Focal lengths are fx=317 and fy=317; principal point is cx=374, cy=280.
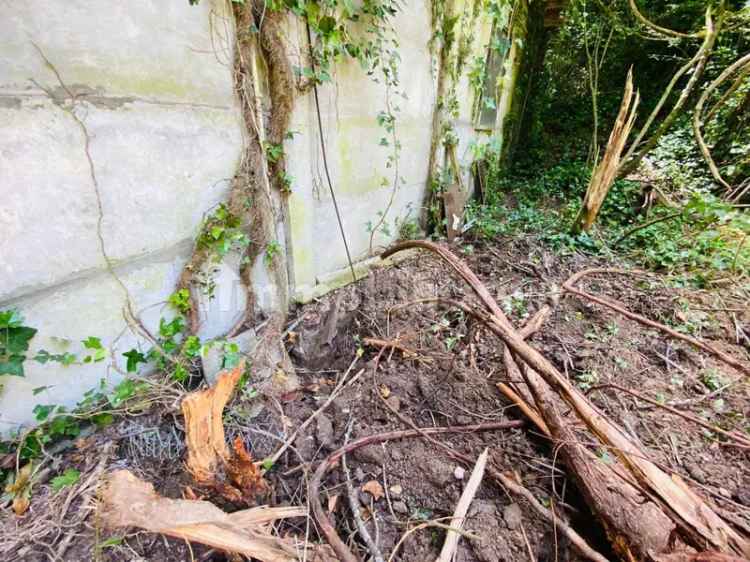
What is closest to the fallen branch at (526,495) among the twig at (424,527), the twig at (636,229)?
the twig at (424,527)

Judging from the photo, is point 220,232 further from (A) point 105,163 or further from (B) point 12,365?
(B) point 12,365

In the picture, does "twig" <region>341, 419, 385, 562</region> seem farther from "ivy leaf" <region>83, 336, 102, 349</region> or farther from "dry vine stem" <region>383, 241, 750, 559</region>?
"ivy leaf" <region>83, 336, 102, 349</region>

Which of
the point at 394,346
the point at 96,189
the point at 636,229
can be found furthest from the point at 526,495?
the point at 636,229

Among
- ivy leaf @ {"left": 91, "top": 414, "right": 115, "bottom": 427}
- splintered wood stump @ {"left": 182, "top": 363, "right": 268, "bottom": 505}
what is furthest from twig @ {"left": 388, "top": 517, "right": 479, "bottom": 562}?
ivy leaf @ {"left": 91, "top": 414, "right": 115, "bottom": 427}

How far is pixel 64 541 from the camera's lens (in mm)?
1217

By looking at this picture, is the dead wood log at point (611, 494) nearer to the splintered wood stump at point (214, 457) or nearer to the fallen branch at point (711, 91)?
the splintered wood stump at point (214, 457)

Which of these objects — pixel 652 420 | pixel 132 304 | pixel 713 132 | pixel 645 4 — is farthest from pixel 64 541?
pixel 645 4

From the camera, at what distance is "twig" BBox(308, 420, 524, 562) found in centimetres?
119

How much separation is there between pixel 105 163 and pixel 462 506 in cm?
218

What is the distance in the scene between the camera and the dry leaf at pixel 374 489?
4.79ft

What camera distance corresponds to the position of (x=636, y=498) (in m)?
1.27

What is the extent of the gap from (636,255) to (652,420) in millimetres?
2500

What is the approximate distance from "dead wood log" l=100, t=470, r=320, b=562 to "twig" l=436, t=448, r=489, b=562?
1.60 ft

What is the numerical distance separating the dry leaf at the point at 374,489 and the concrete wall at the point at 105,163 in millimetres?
1355
